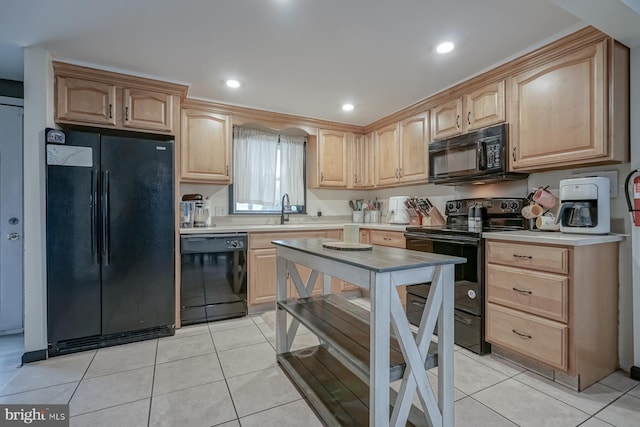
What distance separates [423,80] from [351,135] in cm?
151

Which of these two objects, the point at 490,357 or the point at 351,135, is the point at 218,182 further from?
the point at 490,357

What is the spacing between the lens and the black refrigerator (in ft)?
7.91

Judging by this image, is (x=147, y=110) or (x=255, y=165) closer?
(x=147, y=110)

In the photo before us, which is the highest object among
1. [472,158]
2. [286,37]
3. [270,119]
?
[286,37]

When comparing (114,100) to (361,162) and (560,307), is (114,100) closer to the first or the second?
(361,162)

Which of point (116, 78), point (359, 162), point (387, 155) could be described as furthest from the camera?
point (359, 162)

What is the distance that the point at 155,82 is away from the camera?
9.19ft

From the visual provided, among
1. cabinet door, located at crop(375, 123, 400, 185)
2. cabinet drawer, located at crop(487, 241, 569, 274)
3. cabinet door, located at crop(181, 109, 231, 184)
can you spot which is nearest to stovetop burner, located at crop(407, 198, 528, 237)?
cabinet drawer, located at crop(487, 241, 569, 274)

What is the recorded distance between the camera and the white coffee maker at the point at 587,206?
2055mm

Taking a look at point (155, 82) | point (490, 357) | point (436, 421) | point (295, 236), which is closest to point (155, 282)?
point (295, 236)

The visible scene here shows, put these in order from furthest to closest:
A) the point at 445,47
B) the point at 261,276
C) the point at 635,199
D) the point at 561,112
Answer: the point at 261,276 → the point at 445,47 → the point at 561,112 → the point at 635,199

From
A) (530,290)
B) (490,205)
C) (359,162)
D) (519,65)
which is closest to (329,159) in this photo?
(359,162)

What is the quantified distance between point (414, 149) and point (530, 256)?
1816 millimetres

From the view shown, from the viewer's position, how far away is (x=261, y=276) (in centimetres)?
333
